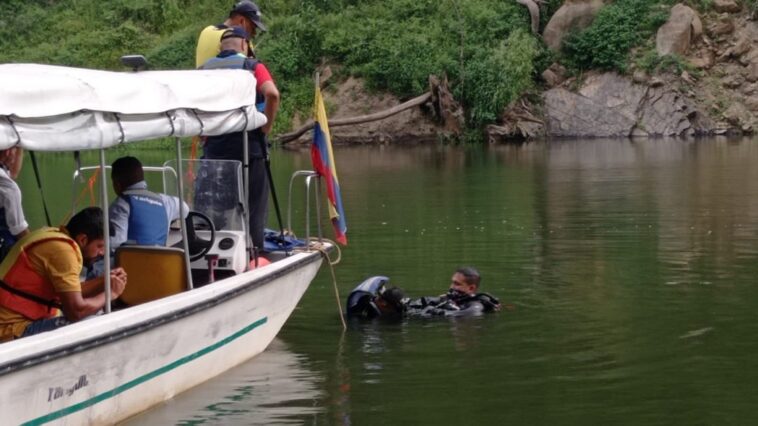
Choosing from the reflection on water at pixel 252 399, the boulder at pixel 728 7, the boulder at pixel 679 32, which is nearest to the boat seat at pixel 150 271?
the reflection on water at pixel 252 399

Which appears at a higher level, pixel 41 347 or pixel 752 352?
pixel 41 347

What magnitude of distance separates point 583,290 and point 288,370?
3.97 metres

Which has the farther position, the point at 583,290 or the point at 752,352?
the point at 583,290

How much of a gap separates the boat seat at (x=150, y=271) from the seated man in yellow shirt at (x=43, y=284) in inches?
32.7

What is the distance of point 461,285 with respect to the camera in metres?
11.7

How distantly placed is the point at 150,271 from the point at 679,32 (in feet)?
113

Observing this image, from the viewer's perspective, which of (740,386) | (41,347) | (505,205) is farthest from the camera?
(505,205)

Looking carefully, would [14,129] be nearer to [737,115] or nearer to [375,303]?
[375,303]

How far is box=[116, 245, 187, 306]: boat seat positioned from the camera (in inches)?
340

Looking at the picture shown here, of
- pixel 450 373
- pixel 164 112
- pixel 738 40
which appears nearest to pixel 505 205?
pixel 450 373

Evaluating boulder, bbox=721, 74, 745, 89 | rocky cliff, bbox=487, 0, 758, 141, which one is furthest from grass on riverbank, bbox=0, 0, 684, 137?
boulder, bbox=721, 74, 745, 89

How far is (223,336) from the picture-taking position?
918 cm

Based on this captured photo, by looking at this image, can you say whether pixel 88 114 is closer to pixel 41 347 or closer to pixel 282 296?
pixel 41 347

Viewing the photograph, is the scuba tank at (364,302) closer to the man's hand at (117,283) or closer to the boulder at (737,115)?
the man's hand at (117,283)
